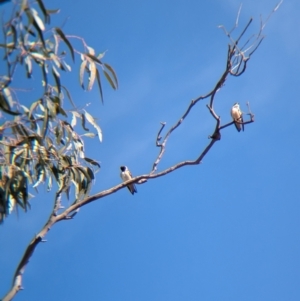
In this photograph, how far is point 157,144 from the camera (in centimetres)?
368

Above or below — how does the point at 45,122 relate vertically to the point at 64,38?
below

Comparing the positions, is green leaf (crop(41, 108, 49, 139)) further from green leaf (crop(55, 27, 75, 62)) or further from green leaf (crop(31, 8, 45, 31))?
green leaf (crop(31, 8, 45, 31))

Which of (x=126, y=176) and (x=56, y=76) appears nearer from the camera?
(x=56, y=76)

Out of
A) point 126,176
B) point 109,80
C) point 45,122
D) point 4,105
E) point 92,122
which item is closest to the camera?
point 4,105

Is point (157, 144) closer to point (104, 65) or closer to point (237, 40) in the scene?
point (104, 65)

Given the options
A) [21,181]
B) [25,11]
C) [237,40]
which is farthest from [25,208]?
[237,40]

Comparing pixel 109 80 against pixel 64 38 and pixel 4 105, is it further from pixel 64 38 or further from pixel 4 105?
pixel 4 105

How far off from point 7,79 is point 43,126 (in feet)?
1.67

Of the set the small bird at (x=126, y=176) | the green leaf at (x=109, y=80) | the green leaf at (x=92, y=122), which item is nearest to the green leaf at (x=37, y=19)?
the green leaf at (x=109, y=80)

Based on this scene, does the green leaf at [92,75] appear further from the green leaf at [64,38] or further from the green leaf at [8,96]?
the green leaf at [8,96]

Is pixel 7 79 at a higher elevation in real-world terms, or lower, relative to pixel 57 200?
higher

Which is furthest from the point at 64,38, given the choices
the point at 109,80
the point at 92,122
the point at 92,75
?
the point at 92,122

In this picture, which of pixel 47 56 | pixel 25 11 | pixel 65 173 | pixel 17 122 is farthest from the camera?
pixel 65 173

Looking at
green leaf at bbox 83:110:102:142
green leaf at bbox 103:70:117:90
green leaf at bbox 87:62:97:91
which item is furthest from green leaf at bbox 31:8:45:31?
green leaf at bbox 83:110:102:142
